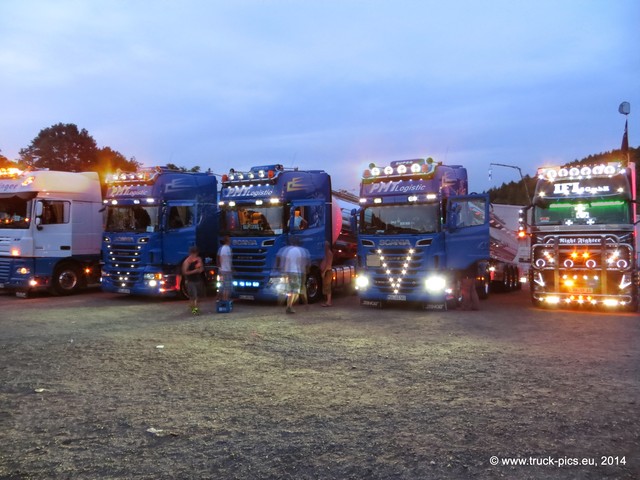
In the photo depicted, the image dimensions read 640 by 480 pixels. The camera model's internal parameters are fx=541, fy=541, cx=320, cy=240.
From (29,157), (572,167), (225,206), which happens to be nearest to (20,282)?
(225,206)

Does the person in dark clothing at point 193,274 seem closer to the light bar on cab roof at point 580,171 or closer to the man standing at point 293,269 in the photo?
the man standing at point 293,269

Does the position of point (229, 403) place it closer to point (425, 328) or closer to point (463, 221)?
point (425, 328)

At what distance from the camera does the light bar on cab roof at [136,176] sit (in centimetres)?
1591

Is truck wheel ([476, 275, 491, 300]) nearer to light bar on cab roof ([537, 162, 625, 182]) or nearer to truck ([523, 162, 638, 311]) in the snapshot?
truck ([523, 162, 638, 311])

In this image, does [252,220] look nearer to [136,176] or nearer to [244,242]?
[244,242]

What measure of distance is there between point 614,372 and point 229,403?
16.7 feet

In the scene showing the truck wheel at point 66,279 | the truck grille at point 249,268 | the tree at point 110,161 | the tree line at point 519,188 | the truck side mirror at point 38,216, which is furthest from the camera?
the tree line at point 519,188

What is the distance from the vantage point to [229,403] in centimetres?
593

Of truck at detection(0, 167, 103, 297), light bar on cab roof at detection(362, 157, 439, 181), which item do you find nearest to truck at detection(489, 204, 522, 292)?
light bar on cab roof at detection(362, 157, 439, 181)

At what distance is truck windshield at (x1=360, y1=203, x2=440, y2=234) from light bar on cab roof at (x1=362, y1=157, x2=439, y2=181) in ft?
2.67

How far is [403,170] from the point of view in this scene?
46.0 ft

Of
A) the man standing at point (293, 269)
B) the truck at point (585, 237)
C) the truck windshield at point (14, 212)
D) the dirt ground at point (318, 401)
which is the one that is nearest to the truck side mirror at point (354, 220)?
the man standing at point (293, 269)

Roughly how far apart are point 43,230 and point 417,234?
36.9 feet

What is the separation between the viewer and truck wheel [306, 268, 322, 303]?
51.2 ft
